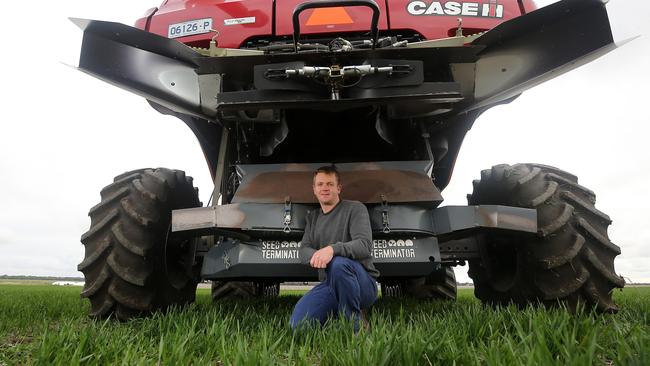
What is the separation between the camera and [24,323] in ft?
10.3

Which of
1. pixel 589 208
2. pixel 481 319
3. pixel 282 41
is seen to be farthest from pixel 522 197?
pixel 282 41

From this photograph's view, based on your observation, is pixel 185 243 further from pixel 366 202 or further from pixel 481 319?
pixel 481 319

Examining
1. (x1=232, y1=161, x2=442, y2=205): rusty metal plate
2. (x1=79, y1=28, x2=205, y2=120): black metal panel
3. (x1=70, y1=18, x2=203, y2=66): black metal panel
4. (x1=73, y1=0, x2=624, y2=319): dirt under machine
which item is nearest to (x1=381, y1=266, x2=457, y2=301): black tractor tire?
(x1=73, y1=0, x2=624, y2=319): dirt under machine

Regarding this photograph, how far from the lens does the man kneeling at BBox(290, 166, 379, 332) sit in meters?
2.55

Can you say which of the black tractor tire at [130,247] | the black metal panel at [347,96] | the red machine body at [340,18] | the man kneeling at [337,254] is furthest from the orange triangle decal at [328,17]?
the black tractor tire at [130,247]

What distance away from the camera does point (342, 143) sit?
3600 mm

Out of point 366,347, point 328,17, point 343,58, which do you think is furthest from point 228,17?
point 366,347

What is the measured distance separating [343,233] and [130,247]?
1.34 meters

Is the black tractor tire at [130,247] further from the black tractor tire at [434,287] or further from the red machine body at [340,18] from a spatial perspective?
the black tractor tire at [434,287]

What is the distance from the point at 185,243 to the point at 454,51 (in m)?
2.27

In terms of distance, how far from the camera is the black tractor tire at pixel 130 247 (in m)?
3.07

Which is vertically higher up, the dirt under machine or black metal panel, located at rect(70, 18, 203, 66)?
black metal panel, located at rect(70, 18, 203, 66)

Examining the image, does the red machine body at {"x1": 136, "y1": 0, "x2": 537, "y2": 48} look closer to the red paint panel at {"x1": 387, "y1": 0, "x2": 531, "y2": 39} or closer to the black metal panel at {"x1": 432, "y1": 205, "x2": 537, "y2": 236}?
the red paint panel at {"x1": 387, "y1": 0, "x2": 531, "y2": 39}

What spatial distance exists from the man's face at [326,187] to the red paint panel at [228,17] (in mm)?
1292
